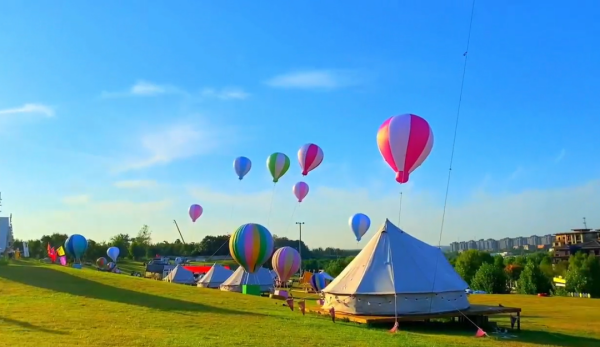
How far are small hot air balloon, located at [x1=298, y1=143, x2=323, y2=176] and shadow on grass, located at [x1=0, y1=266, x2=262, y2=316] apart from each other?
1441 centimetres

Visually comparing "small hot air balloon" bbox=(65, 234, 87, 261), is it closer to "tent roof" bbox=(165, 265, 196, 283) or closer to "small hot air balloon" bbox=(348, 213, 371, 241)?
"tent roof" bbox=(165, 265, 196, 283)

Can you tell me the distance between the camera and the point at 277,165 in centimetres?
3922

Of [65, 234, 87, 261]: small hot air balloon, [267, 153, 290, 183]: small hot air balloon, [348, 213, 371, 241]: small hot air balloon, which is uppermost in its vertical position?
[267, 153, 290, 183]: small hot air balloon

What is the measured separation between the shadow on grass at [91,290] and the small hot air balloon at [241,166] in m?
14.5

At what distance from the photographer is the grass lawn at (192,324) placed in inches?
574

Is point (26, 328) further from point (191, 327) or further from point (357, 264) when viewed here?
point (357, 264)

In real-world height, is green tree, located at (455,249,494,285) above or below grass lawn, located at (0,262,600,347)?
above

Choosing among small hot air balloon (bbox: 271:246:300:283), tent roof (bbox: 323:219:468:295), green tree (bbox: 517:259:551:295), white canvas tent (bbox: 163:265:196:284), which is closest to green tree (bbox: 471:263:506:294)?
green tree (bbox: 517:259:551:295)

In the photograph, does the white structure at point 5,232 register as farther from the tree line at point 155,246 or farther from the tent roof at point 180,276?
the tree line at point 155,246

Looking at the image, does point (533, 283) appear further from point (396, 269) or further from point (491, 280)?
point (396, 269)

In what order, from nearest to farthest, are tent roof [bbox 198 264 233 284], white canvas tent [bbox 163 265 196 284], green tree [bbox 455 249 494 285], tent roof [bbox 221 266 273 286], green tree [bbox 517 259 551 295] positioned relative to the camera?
tent roof [bbox 221 266 273 286] < tent roof [bbox 198 264 233 284] < green tree [bbox 517 259 551 295] < white canvas tent [bbox 163 265 196 284] < green tree [bbox 455 249 494 285]

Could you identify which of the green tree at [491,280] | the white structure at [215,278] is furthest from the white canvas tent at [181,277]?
the green tree at [491,280]

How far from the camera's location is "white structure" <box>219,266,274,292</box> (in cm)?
4641

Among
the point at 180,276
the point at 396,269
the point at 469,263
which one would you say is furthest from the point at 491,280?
the point at 396,269
